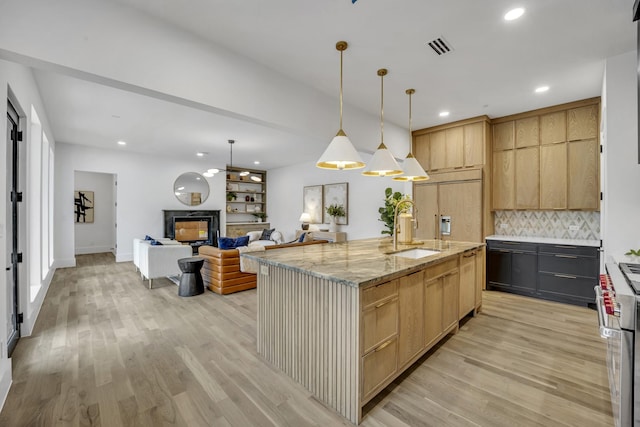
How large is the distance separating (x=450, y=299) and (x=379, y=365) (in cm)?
127

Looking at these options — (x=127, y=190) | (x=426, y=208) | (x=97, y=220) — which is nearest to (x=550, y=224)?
(x=426, y=208)

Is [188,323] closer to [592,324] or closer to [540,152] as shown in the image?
[592,324]

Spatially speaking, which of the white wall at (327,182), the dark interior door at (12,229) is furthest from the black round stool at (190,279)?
the white wall at (327,182)

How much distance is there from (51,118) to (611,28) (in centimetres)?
741

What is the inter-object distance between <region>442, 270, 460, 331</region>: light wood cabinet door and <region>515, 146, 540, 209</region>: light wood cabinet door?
2.46m

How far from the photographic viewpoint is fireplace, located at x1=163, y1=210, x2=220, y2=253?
7.92 metres

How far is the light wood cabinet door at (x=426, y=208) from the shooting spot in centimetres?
507

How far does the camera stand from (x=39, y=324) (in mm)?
3244

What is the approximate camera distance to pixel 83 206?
8.52m

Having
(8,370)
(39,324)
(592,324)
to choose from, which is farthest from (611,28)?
(39,324)

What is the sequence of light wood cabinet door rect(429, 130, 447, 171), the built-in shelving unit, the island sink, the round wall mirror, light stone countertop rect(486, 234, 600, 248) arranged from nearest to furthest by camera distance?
the island sink, light stone countertop rect(486, 234, 600, 248), light wood cabinet door rect(429, 130, 447, 171), the round wall mirror, the built-in shelving unit

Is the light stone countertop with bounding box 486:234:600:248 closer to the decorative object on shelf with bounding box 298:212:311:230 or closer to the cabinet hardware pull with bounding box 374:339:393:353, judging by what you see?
the cabinet hardware pull with bounding box 374:339:393:353

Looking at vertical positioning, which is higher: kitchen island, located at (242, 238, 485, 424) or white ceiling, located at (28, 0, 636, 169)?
white ceiling, located at (28, 0, 636, 169)

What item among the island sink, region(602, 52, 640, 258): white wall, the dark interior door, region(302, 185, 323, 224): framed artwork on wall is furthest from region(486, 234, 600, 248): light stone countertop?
the dark interior door
